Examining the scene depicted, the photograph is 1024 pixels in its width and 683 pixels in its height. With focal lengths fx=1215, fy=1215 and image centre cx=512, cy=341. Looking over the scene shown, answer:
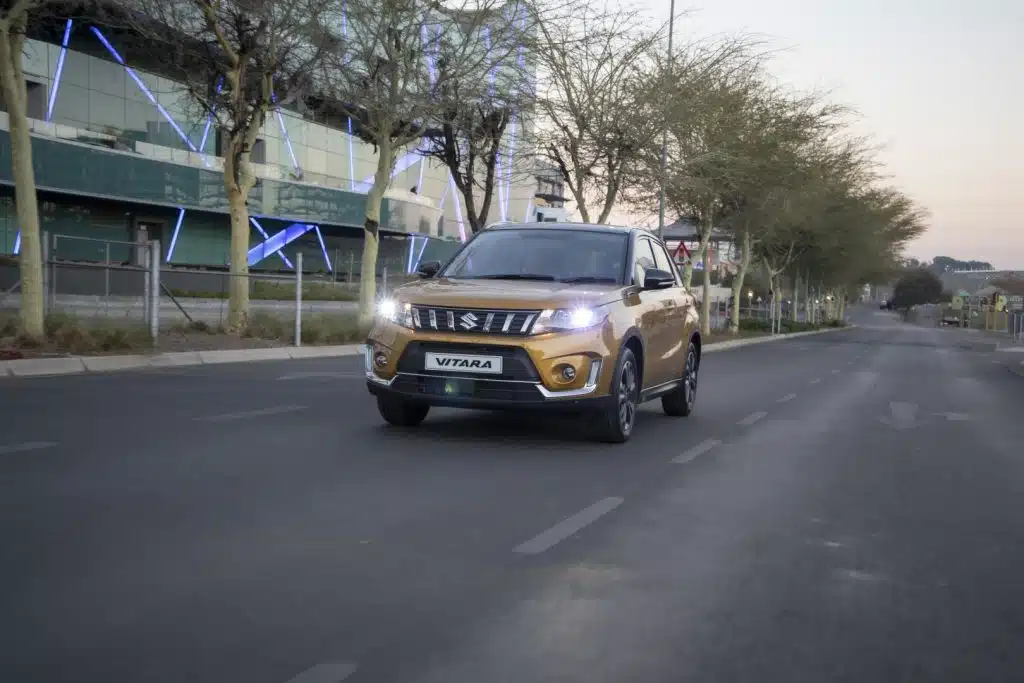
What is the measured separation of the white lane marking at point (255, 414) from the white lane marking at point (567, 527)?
504 centimetres

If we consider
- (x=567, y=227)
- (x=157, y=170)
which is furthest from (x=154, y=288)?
(x=157, y=170)

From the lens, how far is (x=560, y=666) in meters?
4.08

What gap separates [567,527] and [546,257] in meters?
4.74

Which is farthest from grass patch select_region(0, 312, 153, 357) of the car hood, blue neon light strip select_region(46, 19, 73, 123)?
blue neon light strip select_region(46, 19, 73, 123)

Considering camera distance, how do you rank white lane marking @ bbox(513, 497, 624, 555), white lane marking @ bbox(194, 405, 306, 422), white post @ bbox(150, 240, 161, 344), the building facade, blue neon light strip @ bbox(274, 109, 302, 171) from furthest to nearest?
blue neon light strip @ bbox(274, 109, 302, 171) → the building facade → white post @ bbox(150, 240, 161, 344) → white lane marking @ bbox(194, 405, 306, 422) → white lane marking @ bbox(513, 497, 624, 555)

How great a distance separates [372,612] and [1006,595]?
2.78 m

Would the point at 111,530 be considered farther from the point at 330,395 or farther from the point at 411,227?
the point at 411,227

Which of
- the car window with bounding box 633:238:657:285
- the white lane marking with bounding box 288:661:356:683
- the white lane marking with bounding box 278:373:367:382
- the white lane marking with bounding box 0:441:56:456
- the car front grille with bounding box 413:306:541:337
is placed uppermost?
the car window with bounding box 633:238:657:285

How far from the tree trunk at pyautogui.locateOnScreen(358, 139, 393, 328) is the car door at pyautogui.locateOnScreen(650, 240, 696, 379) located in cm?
1535

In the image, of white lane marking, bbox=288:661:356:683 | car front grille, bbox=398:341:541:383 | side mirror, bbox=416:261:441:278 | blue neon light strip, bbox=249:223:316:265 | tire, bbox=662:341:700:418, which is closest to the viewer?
white lane marking, bbox=288:661:356:683

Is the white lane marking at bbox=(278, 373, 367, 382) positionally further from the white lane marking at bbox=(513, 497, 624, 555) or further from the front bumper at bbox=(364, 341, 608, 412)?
the white lane marking at bbox=(513, 497, 624, 555)

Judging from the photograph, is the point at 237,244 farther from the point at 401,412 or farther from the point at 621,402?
the point at 621,402

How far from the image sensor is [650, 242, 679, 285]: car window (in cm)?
1230

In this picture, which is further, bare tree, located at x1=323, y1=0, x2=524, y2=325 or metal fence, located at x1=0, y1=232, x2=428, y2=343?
bare tree, located at x1=323, y1=0, x2=524, y2=325
